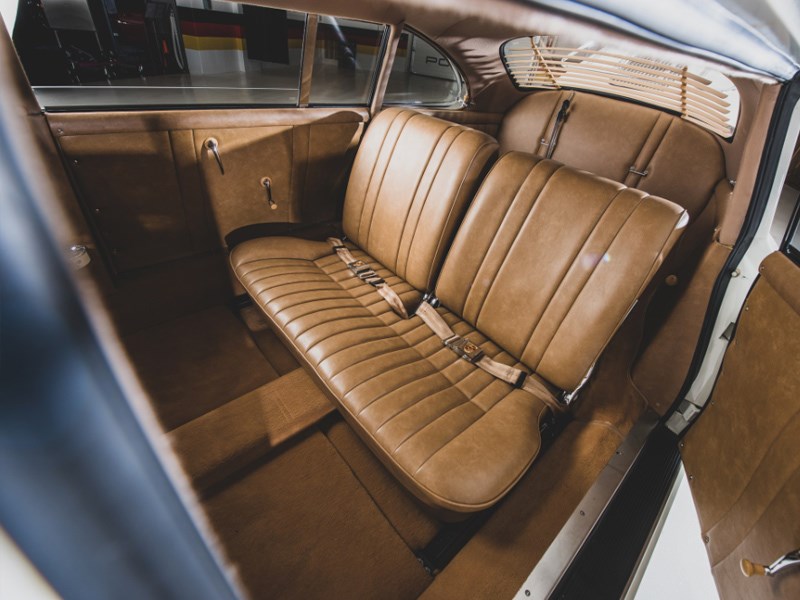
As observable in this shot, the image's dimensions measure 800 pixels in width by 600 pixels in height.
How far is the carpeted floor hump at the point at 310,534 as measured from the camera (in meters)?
1.17

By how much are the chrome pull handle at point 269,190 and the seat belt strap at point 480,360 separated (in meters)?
0.98

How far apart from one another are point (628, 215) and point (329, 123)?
4.94 ft

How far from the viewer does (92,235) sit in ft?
5.26

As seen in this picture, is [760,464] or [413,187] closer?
[760,464]

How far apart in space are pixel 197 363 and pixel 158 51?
20.8 ft

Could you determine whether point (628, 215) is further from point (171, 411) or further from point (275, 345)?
point (171, 411)

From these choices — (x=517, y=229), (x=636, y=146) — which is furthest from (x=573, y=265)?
(x=636, y=146)

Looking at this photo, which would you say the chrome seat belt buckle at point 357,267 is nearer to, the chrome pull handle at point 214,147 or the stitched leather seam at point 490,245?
the stitched leather seam at point 490,245

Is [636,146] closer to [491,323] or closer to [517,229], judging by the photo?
[517,229]

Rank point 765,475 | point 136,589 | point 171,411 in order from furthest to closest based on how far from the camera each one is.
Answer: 1. point 171,411
2. point 765,475
3. point 136,589

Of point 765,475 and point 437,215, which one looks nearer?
point 765,475

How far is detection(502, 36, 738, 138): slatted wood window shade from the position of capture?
1.79 metres

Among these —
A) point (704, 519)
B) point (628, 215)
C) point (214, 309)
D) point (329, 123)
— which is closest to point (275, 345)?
point (214, 309)

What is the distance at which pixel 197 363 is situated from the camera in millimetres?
1798
